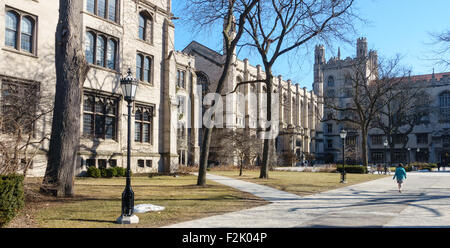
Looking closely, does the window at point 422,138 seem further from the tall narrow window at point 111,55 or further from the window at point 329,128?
the tall narrow window at point 111,55

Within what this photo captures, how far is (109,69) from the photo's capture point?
77.8 ft

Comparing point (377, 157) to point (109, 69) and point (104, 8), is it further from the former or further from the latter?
point (104, 8)

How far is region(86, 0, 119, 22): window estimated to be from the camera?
23047 millimetres

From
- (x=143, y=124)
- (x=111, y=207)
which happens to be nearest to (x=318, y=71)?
(x=143, y=124)

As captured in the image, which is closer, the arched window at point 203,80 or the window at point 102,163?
the window at point 102,163

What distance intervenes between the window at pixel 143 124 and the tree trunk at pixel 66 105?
→ 1326 centimetres

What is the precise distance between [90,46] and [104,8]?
297 cm

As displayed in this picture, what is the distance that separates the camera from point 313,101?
87375 mm

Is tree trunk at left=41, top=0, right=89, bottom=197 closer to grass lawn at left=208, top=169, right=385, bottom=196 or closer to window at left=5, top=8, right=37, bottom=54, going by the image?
window at left=5, top=8, right=37, bottom=54

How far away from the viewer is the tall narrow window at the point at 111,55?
79.0ft

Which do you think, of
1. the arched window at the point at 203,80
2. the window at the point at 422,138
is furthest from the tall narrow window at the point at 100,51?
the window at the point at 422,138

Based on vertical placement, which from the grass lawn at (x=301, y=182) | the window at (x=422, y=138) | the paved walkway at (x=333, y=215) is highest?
the window at (x=422, y=138)
